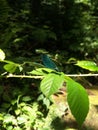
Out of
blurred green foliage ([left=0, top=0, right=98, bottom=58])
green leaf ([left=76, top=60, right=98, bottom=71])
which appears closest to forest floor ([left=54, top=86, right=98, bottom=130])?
blurred green foliage ([left=0, top=0, right=98, bottom=58])

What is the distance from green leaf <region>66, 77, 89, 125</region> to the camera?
282 millimetres

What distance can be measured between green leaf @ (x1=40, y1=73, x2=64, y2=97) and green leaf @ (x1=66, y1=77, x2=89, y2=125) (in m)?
0.01

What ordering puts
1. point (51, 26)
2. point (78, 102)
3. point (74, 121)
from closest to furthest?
point (78, 102) → point (74, 121) → point (51, 26)

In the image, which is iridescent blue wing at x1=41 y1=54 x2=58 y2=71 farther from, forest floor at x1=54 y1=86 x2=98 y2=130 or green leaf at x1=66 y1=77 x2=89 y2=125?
forest floor at x1=54 y1=86 x2=98 y2=130

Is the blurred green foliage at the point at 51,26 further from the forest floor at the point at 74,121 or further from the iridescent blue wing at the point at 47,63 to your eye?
the iridescent blue wing at the point at 47,63

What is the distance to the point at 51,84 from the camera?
1.02ft

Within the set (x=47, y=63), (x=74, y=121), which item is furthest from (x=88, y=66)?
(x=74, y=121)

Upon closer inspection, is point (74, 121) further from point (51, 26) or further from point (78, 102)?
point (78, 102)

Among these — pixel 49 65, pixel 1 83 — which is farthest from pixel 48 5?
pixel 49 65

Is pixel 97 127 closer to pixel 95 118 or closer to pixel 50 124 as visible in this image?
pixel 95 118

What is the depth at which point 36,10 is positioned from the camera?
529 centimetres

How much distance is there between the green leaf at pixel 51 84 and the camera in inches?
11.9

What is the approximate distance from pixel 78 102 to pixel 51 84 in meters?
Answer: 0.04

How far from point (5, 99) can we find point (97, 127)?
978mm
